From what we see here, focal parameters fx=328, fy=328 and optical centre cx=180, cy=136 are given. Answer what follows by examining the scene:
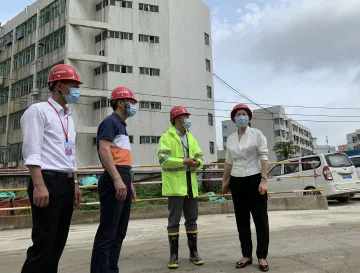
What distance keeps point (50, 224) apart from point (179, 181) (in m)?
1.71

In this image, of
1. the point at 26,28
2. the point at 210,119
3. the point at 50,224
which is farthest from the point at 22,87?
the point at 50,224

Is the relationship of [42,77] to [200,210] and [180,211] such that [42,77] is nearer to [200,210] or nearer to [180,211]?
[200,210]

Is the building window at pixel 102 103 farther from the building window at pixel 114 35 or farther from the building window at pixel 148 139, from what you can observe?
the building window at pixel 114 35

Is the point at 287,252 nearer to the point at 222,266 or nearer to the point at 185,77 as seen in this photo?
the point at 222,266

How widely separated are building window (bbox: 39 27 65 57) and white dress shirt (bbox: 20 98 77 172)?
29.3 metres

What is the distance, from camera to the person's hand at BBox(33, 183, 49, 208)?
2381mm

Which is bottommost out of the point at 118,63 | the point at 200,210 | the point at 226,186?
the point at 200,210

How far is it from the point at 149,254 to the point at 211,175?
53.4 ft

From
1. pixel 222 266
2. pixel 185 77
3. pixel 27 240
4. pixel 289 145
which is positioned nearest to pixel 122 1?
pixel 185 77

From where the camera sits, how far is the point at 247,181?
3762mm

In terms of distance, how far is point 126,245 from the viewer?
194 inches

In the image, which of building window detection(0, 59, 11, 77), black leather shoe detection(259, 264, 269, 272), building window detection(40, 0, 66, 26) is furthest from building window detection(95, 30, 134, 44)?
black leather shoe detection(259, 264, 269, 272)

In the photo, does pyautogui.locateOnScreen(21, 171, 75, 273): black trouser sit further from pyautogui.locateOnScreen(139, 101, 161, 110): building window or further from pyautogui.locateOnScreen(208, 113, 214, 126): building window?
pyautogui.locateOnScreen(208, 113, 214, 126): building window

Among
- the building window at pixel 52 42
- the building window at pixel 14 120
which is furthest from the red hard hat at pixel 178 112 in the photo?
the building window at pixel 14 120
